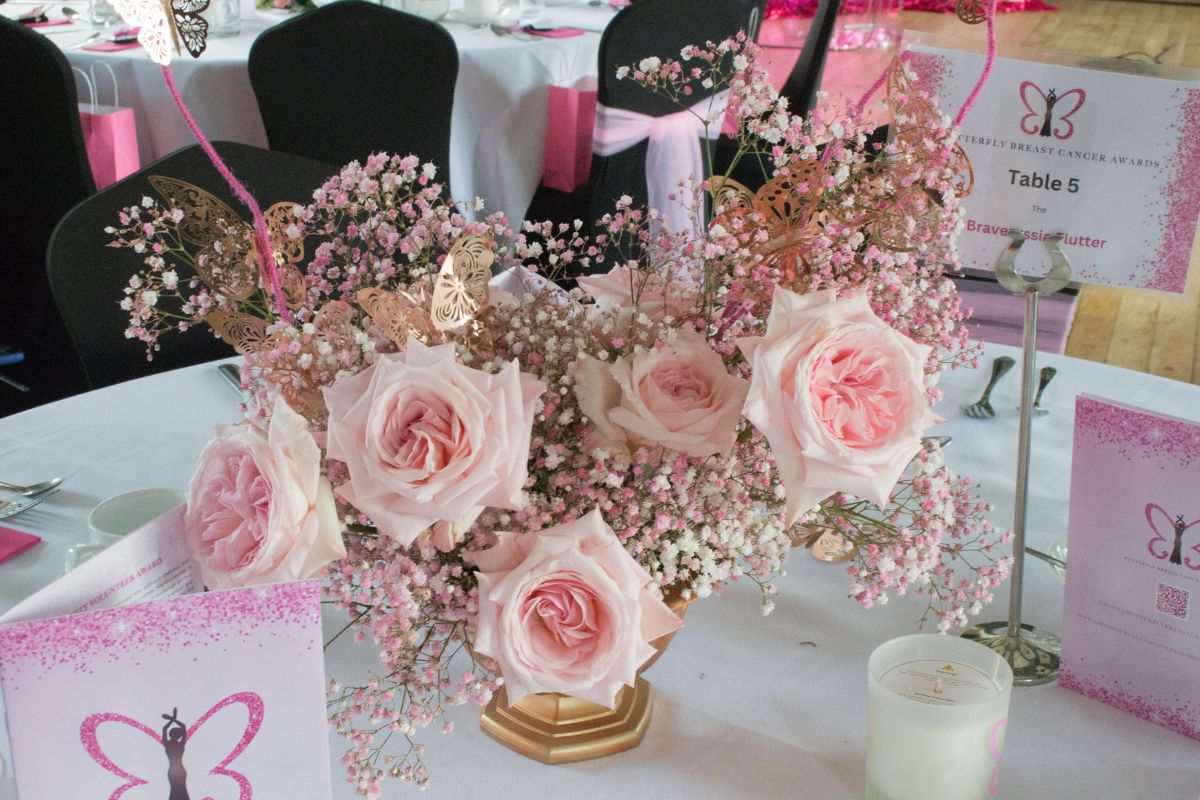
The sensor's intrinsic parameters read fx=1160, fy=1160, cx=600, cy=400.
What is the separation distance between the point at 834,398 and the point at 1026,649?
0.45 metres

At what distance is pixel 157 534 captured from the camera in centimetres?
73

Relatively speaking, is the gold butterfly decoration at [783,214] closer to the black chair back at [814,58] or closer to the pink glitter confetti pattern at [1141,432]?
the pink glitter confetti pattern at [1141,432]

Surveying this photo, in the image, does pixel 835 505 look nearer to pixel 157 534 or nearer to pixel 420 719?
pixel 420 719

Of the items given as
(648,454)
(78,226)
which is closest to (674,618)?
(648,454)

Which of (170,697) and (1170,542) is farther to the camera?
(1170,542)

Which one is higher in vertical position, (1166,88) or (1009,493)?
(1166,88)

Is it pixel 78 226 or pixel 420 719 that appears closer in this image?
pixel 420 719

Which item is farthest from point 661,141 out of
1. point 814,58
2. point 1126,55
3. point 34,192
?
point 1126,55

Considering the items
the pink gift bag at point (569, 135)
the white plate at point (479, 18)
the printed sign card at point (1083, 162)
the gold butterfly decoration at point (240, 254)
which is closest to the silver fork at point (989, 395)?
the printed sign card at point (1083, 162)

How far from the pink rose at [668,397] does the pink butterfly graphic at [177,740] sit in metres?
0.28

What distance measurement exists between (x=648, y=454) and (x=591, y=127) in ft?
8.56

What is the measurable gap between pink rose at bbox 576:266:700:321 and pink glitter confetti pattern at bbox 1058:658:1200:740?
47 cm

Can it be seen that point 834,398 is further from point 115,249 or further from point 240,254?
point 115,249

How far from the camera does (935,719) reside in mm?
789
